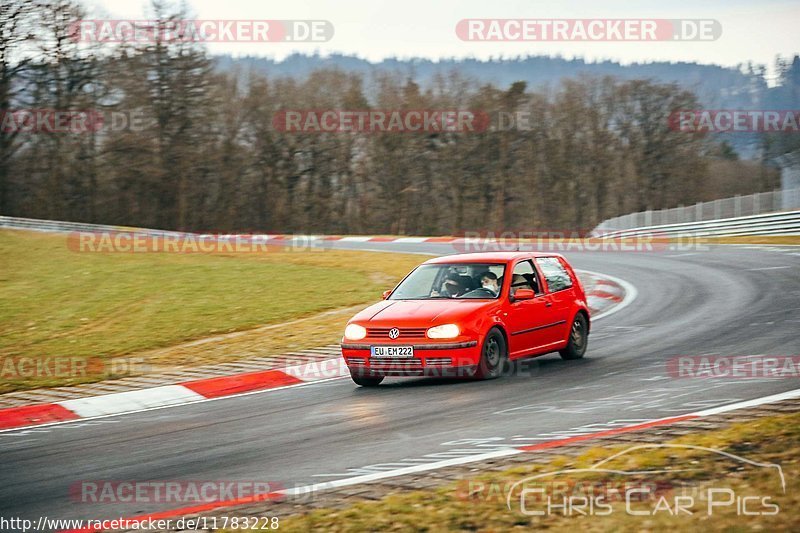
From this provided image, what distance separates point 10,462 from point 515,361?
19.8 ft

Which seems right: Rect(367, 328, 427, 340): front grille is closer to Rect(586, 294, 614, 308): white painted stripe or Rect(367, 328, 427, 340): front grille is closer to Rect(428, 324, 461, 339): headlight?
Rect(428, 324, 461, 339): headlight

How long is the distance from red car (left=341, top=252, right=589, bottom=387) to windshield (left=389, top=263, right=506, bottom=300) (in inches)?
0.5

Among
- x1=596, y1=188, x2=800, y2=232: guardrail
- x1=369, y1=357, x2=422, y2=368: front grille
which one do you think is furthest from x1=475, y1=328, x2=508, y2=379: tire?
x1=596, y1=188, x2=800, y2=232: guardrail

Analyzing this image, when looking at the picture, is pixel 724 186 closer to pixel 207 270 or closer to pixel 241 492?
Result: pixel 207 270

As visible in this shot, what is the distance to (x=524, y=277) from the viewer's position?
1256cm

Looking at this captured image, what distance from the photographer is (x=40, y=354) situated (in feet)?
50.3

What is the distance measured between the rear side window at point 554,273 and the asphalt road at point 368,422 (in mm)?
966

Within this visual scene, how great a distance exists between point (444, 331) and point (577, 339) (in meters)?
2.76

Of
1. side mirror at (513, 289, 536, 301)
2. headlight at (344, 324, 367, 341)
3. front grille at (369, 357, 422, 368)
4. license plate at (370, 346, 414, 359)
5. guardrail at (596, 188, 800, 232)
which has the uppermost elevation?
guardrail at (596, 188, 800, 232)

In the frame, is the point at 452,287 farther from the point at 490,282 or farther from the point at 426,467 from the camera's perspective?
the point at 426,467

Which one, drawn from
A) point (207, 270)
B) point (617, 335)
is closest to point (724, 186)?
point (207, 270)

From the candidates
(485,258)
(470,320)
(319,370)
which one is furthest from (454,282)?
(319,370)

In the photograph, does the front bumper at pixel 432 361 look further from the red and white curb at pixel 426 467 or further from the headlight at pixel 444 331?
the red and white curb at pixel 426 467

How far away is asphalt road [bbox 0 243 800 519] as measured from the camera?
7336 mm
